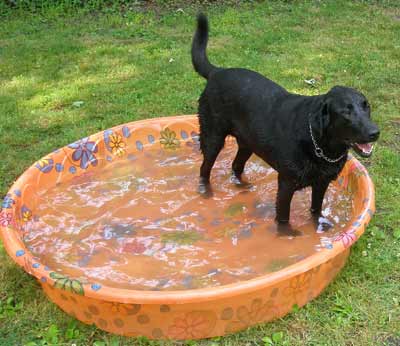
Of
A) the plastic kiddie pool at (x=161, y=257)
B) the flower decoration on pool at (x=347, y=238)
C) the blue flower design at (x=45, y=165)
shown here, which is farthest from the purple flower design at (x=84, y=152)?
the flower decoration on pool at (x=347, y=238)

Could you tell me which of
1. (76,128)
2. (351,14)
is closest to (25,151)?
(76,128)

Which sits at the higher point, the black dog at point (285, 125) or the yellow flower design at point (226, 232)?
the black dog at point (285, 125)

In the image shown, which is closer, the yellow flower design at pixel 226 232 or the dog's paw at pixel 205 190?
the yellow flower design at pixel 226 232

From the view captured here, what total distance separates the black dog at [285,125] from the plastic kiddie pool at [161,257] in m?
0.43

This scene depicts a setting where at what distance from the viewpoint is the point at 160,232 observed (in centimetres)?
416

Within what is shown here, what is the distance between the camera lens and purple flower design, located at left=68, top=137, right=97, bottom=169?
188 inches

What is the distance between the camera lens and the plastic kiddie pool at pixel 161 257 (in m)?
2.95

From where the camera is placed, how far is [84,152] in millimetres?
4840

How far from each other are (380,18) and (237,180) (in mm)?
5116

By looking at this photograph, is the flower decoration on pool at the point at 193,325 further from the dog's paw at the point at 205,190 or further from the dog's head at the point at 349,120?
the dog's paw at the point at 205,190

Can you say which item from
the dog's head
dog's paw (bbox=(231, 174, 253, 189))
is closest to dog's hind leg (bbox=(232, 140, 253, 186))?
dog's paw (bbox=(231, 174, 253, 189))

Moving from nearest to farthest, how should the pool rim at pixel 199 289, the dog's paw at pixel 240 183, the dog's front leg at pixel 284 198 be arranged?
the pool rim at pixel 199 289 < the dog's front leg at pixel 284 198 < the dog's paw at pixel 240 183

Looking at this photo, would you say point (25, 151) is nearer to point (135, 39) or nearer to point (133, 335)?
point (133, 335)

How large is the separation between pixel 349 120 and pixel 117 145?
8.43 ft
